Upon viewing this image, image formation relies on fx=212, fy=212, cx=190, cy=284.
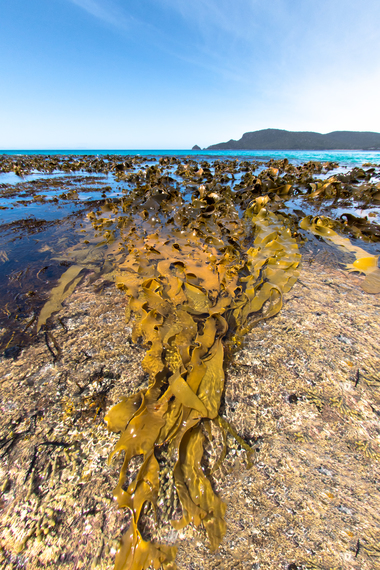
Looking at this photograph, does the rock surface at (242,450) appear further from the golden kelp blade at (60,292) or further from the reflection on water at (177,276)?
the golden kelp blade at (60,292)

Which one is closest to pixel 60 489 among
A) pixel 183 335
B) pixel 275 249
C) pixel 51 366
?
pixel 51 366

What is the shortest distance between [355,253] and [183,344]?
107 inches

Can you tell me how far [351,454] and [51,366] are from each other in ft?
5.48

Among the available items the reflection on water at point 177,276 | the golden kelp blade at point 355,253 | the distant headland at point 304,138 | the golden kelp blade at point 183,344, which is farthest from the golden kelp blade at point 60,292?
the distant headland at point 304,138

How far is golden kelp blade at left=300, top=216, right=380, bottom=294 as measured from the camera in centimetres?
217

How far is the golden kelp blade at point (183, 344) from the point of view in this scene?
0.85m

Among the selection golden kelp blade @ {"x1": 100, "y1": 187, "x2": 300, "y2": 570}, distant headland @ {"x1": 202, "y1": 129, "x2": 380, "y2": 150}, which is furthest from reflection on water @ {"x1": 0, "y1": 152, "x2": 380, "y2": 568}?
distant headland @ {"x1": 202, "y1": 129, "x2": 380, "y2": 150}

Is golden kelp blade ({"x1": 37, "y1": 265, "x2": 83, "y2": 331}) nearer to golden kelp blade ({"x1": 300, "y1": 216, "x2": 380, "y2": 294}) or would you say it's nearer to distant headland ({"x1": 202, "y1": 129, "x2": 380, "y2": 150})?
golden kelp blade ({"x1": 300, "y1": 216, "x2": 380, "y2": 294})

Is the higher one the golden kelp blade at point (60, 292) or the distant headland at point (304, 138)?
the distant headland at point (304, 138)

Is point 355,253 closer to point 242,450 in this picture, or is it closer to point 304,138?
point 242,450

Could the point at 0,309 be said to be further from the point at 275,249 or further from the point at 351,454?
the point at 275,249

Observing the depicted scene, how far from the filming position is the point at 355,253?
279 cm

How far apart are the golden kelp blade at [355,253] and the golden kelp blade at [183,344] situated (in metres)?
0.64

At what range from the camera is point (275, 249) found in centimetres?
279
